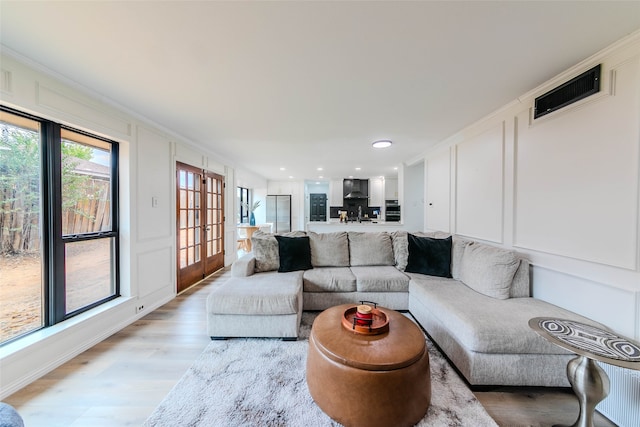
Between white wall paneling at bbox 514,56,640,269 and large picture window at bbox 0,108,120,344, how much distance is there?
421 cm

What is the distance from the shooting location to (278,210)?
8234 millimetres

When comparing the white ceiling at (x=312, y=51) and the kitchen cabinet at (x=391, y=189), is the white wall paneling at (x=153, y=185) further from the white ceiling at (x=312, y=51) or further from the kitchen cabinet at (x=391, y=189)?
the kitchen cabinet at (x=391, y=189)

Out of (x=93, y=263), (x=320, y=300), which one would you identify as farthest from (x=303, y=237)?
(x=93, y=263)

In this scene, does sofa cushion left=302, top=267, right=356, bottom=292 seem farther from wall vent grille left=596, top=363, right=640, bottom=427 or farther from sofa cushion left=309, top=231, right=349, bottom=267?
wall vent grille left=596, top=363, right=640, bottom=427

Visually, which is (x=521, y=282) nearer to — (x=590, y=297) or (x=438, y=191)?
(x=590, y=297)

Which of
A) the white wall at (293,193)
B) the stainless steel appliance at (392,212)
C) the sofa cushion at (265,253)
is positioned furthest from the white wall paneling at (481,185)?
the white wall at (293,193)

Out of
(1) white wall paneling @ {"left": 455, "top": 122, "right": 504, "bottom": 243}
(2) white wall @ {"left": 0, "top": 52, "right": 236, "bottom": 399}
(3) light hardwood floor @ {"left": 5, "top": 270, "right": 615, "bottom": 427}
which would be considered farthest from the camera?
(1) white wall paneling @ {"left": 455, "top": 122, "right": 504, "bottom": 243}

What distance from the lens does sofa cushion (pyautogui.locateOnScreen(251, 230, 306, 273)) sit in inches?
113

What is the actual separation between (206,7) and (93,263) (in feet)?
8.57

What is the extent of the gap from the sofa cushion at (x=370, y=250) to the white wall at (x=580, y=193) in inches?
46.9

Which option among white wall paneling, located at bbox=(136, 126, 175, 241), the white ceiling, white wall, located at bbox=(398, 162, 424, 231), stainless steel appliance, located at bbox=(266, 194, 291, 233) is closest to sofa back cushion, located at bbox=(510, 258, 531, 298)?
the white ceiling

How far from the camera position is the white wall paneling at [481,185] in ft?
8.18

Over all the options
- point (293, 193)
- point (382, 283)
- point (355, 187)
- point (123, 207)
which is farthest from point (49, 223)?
point (355, 187)

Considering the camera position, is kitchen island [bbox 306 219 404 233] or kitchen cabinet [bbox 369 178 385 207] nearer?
A: kitchen island [bbox 306 219 404 233]
